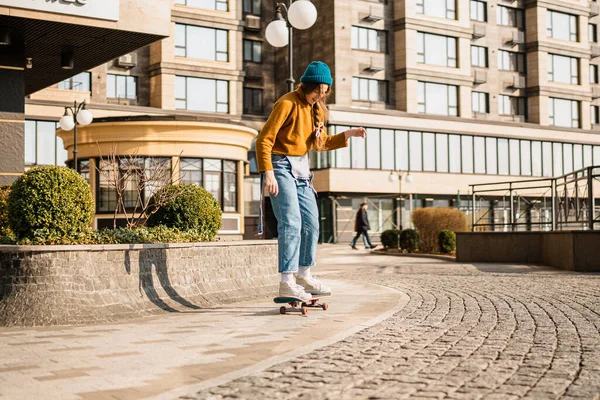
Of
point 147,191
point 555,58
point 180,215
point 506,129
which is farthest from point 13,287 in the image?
point 555,58

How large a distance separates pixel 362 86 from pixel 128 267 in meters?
42.2

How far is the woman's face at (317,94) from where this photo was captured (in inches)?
290

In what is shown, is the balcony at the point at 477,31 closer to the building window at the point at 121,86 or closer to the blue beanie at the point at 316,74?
the building window at the point at 121,86

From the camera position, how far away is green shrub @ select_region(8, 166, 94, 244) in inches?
290

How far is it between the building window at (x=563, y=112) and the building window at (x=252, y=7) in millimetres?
22860

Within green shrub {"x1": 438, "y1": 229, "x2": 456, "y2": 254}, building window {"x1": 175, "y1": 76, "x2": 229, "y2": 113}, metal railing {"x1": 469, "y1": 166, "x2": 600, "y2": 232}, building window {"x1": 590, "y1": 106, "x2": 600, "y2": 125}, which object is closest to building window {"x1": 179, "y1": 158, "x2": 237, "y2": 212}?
green shrub {"x1": 438, "y1": 229, "x2": 456, "y2": 254}

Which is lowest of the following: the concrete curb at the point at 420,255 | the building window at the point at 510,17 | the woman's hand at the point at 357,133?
the concrete curb at the point at 420,255

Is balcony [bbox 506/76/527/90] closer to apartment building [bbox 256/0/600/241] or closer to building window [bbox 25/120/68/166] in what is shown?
apartment building [bbox 256/0/600/241]

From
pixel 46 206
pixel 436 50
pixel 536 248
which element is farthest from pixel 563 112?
pixel 46 206

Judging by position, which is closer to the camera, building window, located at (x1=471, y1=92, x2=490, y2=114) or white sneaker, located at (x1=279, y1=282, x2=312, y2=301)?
white sneaker, located at (x1=279, y1=282, x2=312, y2=301)

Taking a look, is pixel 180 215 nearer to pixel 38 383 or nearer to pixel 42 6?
pixel 42 6

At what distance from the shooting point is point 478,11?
5453cm

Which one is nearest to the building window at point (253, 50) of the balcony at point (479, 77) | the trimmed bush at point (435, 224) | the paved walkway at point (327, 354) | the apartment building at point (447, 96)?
the apartment building at point (447, 96)

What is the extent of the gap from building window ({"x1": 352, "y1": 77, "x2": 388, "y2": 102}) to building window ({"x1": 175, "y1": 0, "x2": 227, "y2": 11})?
9277 millimetres
